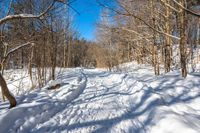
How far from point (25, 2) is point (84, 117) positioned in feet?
28.9

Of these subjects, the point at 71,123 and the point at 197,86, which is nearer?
the point at 71,123

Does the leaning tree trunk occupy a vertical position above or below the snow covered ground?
above

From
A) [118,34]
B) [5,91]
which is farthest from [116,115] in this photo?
[118,34]

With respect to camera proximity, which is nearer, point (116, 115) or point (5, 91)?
point (116, 115)

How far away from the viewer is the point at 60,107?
7.90 meters

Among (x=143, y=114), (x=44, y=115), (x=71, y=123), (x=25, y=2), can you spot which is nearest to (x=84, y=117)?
(x=71, y=123)

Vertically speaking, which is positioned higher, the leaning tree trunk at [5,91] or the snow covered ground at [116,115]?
the leaning tree trunk at [5,91]

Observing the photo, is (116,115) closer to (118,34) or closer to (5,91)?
(5,91)

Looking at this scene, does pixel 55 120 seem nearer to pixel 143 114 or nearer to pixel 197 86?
pixel 143 114

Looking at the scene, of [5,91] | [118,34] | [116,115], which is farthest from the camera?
[118,34]

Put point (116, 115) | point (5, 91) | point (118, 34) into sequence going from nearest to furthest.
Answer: point (116, 115) < point (5, 91) < point (118, 34)

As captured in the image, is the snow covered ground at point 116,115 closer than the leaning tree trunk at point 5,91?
Yes

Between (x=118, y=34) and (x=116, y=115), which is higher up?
(x=118, y=34)

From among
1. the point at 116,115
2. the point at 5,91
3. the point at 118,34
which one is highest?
the point at 118,34
